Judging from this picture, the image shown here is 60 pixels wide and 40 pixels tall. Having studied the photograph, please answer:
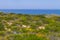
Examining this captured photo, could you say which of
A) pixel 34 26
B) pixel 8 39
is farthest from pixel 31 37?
pixel 34 26

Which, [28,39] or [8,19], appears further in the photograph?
[8,19]

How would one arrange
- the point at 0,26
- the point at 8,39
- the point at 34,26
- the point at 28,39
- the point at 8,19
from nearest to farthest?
the point at 28,39, the point at 8,39, the point at 0,26, the point at 34,26, the point at 8,19

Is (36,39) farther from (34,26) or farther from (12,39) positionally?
(34,26)

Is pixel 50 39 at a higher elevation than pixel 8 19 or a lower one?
higher

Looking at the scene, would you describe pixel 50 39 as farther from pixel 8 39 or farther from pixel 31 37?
pixel 8 39

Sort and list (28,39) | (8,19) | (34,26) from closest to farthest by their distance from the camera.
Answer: (28,39), (34,26), (8,19)

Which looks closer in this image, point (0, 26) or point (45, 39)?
point (45, 39)

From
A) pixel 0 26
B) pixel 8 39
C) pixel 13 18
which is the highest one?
pixel 8 39

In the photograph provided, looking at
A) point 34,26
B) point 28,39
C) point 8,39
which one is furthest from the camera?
point 34,26

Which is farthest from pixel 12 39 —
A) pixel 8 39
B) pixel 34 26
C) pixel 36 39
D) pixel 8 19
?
pixel 8 19
